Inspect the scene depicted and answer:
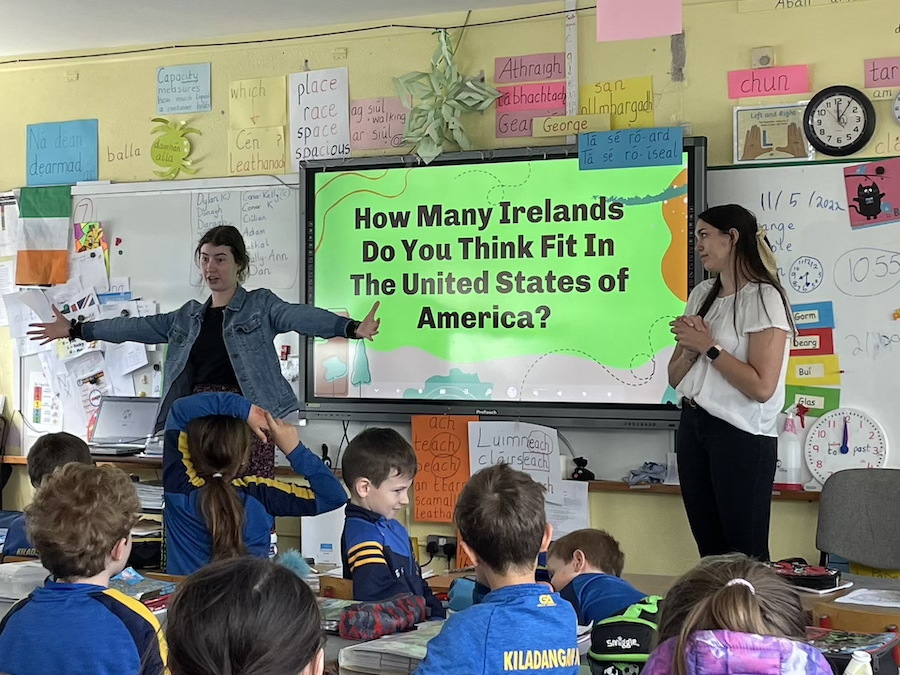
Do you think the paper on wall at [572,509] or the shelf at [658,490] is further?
the paper on wall at [572,509]

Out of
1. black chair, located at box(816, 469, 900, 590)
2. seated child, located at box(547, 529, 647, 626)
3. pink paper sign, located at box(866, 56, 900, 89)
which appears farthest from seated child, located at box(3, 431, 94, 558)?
pink paper sign, located at box(866, 56, 900, 89)

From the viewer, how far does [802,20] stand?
3910 mm

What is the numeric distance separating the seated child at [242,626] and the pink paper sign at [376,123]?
11.6 ft

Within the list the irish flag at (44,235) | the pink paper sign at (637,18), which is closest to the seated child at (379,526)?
the pink paper sign at (637,18)

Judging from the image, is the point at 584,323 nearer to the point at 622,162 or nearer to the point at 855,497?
the point at 622,162

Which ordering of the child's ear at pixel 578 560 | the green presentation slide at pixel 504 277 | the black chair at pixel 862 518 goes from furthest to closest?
the green presentation slide at pixel 504 277 < the black chair at pixel 862 518 < the child's ear at pixel 578 560

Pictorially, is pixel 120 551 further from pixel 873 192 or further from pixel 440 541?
pixel 873 192

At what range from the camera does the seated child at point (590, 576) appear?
6.35ft

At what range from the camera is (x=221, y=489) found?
2594 mm

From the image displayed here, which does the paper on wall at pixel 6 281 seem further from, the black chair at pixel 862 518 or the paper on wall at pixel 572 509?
the black chair at pixel 862 518

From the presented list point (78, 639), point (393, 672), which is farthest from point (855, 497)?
point (78, 639)

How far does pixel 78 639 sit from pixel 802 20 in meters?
Result: 3.33

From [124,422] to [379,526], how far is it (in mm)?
2832

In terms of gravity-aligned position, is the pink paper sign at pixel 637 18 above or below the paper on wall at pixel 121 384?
above
